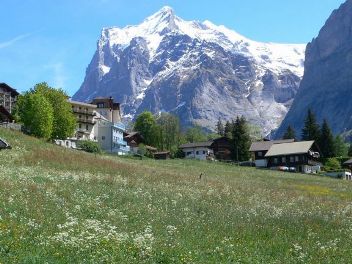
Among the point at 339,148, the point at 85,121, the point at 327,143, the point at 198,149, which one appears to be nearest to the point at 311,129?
the point at 327,143

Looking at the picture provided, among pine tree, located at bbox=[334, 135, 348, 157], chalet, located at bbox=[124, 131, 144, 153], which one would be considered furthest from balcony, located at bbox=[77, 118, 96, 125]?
pine tree, located at bbox=[334, 135, 348, 157]

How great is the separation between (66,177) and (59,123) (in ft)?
245

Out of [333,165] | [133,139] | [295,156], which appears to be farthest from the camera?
[133,139]

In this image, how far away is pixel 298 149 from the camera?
13488 cm

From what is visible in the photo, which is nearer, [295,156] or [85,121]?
[295,156]

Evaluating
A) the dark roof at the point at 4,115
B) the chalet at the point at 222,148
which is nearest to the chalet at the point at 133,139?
the chalet at the point at 222,148

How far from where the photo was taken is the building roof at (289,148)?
133375mm

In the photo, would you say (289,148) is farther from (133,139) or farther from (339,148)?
(133,139)

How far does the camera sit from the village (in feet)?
432

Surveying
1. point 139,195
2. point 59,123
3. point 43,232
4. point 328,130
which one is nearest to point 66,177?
point 139,195

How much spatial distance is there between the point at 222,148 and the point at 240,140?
Result: 15849mm

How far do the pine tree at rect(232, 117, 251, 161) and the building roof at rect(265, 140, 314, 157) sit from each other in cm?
827

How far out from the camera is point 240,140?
14675 cm

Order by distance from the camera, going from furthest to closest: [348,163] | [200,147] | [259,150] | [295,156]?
[200,147] → [259,150] → [295,156] → [348,163]
